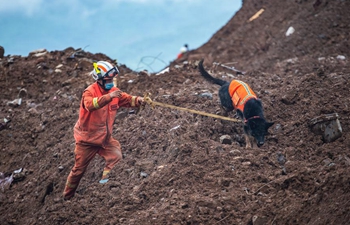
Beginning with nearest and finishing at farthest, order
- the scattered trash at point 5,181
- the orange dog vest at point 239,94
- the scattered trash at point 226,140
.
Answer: the scattered trash at point 226,140, the orange dog vest at point 239,94, the scattered trash at point 5,181

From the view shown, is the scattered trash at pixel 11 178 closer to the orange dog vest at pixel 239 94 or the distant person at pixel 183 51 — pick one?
the orange dog vest at pixel 239 94

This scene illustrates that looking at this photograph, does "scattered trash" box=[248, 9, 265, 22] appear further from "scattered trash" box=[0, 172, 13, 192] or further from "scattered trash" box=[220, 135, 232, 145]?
"scattered trash" box=[0, 172, 13, 192]

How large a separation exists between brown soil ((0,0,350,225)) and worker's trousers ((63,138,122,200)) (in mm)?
218

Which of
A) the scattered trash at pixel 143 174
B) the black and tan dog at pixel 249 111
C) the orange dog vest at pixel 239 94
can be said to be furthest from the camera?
the orange dog vest at pixel 239 94

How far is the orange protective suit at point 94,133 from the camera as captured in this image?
297 inches

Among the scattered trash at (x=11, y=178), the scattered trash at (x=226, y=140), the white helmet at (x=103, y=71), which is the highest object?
the white helmet at (x=103, y=71)

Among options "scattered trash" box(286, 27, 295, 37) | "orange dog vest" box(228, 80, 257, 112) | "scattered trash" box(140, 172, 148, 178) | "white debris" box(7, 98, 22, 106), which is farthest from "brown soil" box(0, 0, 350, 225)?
"scattered trash" box(286, 27, 295, 37)

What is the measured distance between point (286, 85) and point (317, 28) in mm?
6615

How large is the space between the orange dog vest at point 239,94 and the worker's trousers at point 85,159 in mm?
2236

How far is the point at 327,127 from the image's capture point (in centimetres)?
823

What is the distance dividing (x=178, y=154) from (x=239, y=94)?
5.50 ft

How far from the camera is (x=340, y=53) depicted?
1433 cm

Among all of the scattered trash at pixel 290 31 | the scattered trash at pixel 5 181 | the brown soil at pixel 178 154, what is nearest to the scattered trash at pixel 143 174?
the brown soil at pixel 178 154

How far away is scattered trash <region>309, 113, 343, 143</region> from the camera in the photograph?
8094 mm
